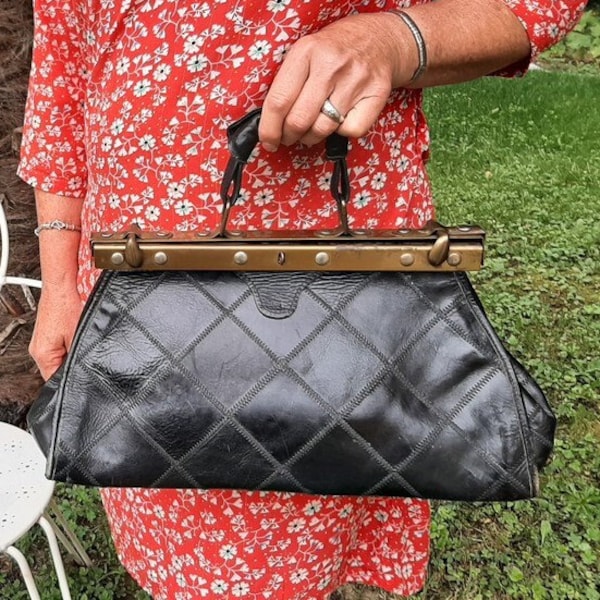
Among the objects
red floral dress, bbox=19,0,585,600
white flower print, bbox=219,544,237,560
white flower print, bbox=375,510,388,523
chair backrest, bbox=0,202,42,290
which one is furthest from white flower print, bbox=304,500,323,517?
chair backrest, bbox=0,202,42,290

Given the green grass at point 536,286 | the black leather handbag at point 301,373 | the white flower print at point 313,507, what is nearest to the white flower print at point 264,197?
the black leather handbag at point 301,373

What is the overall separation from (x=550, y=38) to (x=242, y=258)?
489 mm

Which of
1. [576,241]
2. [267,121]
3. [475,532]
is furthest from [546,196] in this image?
[267,121]

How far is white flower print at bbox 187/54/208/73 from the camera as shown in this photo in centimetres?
86

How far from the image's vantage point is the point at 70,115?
109cm

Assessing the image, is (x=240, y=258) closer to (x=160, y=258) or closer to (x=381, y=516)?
(x=160, y=258)

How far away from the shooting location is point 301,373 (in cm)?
81

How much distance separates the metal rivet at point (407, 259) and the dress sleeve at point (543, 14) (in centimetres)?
34

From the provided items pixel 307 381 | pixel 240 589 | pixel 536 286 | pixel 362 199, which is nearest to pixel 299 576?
pixel 240 589

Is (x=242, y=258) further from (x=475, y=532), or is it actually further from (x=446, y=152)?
(x=446, y=152)

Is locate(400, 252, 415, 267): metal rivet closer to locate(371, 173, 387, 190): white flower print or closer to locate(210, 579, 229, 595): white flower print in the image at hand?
locate(371, 173, 387, 190): white flower print

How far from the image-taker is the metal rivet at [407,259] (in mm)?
764

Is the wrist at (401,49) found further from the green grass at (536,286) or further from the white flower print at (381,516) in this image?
the green grass at (536,286)

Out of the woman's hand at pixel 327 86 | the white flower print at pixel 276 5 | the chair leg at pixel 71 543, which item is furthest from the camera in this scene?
the chair leg at pixel 71 543
